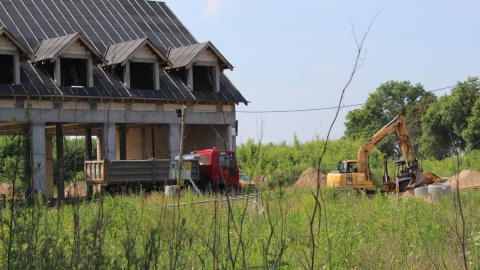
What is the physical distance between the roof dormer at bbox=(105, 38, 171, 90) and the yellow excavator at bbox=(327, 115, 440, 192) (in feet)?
28.8

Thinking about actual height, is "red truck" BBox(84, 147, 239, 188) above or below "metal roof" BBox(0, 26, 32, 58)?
below

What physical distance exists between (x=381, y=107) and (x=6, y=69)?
2598 inches

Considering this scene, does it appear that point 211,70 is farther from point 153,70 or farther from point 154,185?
point 154,185

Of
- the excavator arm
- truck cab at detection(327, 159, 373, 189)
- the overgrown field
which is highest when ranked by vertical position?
the excavator arm

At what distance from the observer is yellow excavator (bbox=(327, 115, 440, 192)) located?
3562 centimetres

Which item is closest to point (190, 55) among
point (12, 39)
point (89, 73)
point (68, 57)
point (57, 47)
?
point (89, 73)

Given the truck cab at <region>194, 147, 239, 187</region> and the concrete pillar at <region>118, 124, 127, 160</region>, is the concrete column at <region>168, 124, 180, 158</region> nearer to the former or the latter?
the truck cab at <region>194, 147, 239, 187</region>

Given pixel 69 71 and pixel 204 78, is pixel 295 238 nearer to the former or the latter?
pixel 69 71

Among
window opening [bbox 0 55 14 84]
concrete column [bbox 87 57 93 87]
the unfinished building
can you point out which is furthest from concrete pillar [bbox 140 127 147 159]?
window opening [bbox 0 55 14 84]

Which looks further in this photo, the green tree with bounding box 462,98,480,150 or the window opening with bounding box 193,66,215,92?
the green tree with bounding box 462,98,480,150

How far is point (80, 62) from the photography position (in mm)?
34094

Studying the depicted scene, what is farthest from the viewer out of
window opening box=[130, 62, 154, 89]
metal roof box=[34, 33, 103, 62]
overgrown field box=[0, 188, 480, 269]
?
window opening box=[130, 62, 154, 89]

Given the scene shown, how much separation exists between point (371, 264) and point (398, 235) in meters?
2.14

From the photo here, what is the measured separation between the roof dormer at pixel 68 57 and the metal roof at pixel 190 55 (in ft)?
12.5
